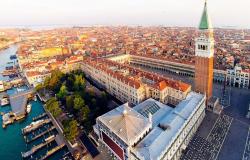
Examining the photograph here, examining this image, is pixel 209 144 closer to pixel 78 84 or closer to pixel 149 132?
pixel 149 132

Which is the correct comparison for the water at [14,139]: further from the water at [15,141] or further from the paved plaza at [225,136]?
the paved plaza at [225,136]

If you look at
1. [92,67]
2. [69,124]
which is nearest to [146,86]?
[69,124]

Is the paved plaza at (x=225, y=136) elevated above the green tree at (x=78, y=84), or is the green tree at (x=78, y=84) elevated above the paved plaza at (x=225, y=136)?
the green tree at (x=78, y=84)

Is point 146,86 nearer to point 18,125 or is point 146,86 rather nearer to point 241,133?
point 241,133

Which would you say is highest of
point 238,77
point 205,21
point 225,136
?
point 205,21

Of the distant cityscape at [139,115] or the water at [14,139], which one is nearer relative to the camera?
the distant cityscape at [139,115]

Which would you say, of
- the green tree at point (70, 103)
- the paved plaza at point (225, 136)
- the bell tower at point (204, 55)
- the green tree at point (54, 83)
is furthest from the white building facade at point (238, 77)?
the green tree at point (54, 83)

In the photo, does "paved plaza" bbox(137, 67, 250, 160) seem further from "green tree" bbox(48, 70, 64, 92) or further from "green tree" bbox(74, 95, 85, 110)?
"green tree" bbox(48, 70, 64, 92)

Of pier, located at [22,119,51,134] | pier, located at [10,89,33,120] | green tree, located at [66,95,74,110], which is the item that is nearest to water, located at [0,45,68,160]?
pier, located at [22,119,51,134]

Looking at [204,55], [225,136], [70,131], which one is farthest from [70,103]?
[225,136]
